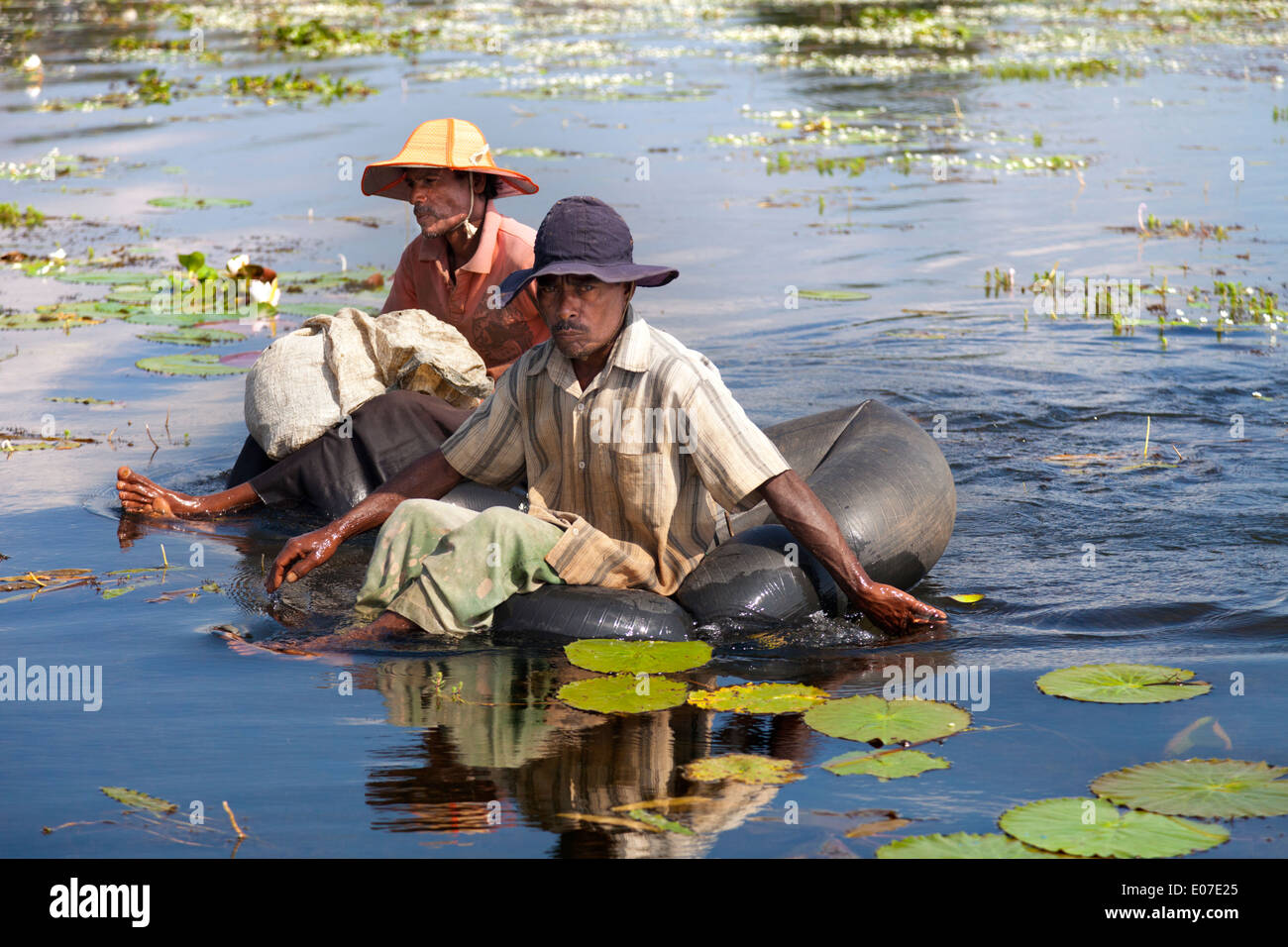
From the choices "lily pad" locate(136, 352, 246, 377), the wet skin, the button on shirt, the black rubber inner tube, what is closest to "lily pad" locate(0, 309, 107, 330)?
"lily pad" locate(136, 352, 246, 377)

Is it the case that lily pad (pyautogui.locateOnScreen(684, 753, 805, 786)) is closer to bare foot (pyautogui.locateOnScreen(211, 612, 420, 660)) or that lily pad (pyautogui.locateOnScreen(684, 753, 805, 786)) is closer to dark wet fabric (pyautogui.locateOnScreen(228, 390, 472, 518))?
bare foot (pyautogui.locateOnScreen(211, 612, 420, 660))

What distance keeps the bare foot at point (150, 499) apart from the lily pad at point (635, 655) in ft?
6.68

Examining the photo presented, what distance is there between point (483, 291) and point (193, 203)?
5.60 m

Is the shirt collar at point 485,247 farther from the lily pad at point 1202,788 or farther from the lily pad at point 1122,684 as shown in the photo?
the lily pad at point 1202,788

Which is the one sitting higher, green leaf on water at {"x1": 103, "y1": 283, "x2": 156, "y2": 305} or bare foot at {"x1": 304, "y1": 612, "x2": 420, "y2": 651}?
green leaf on water at {"x1": 103, "y1": 283, "x2": 156, "y2": 305}

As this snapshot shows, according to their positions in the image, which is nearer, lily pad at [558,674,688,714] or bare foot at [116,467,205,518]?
lily pad at [558,674,688,714]

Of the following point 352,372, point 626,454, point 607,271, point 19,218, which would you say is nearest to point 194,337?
point 352,372

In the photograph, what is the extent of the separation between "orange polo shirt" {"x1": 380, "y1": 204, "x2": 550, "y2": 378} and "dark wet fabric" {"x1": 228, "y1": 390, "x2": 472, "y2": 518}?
30 cm

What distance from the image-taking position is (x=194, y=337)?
24.8 feet

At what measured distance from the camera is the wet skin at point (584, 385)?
365 centimetres

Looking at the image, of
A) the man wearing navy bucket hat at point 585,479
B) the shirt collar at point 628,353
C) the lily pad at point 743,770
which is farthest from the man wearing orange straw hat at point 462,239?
the lily pad at point 743,770

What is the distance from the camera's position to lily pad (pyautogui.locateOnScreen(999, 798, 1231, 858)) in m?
2.79

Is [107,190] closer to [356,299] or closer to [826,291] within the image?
[356,299]

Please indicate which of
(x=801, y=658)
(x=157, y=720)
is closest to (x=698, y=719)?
(x=801, y=658)
